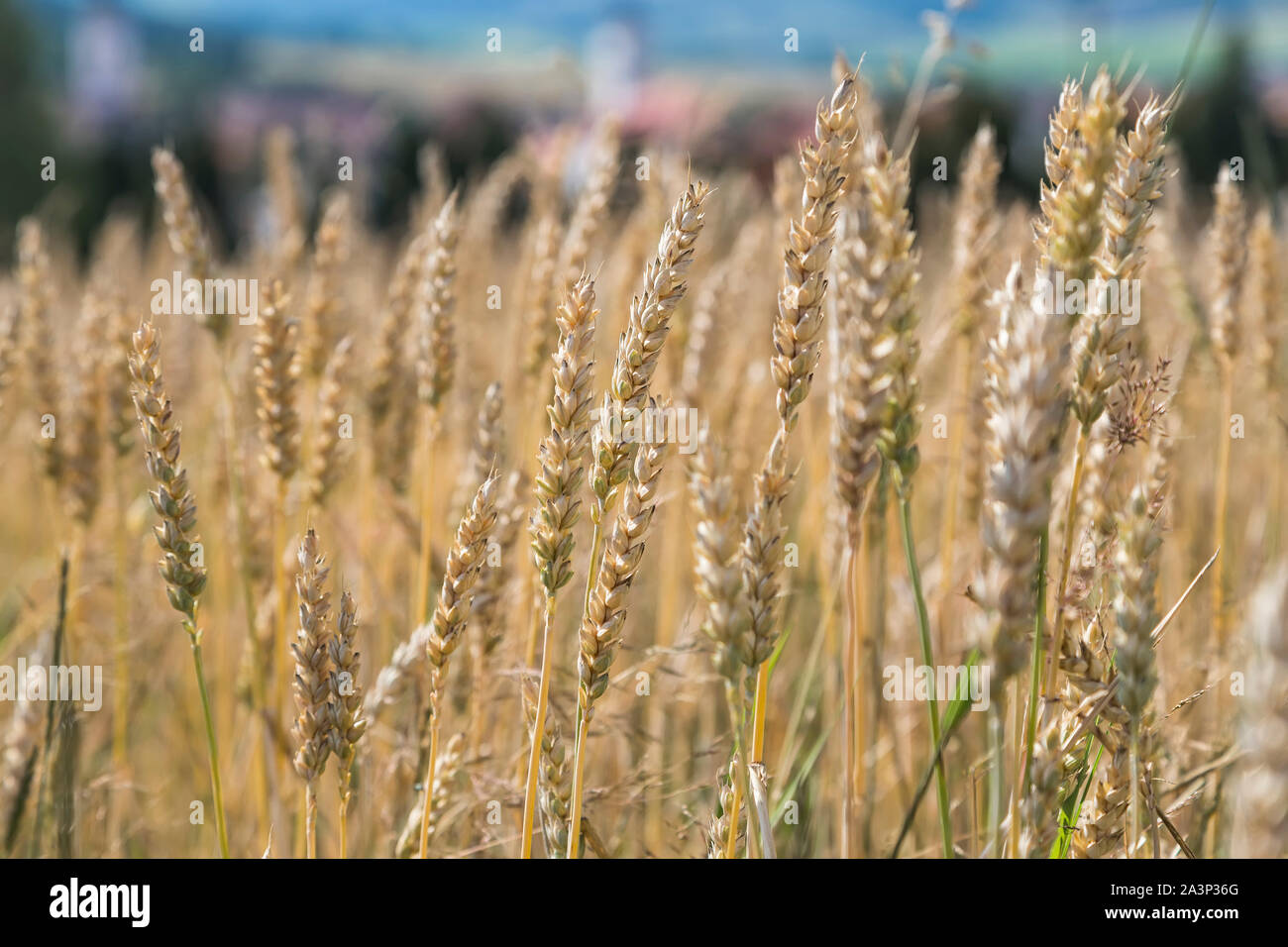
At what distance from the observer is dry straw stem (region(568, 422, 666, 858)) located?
724 millimetres

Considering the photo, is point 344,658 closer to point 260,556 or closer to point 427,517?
point 427,517

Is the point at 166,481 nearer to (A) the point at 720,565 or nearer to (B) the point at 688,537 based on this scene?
(A) the point at 720,565

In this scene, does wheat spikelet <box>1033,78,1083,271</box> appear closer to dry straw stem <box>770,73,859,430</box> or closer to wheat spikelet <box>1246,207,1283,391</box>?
dry straw stem <box>770,73,859,430</box>

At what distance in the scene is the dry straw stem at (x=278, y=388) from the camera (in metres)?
1.14

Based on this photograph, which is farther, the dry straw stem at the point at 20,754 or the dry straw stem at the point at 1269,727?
the dry straw stem at the point at 20,754

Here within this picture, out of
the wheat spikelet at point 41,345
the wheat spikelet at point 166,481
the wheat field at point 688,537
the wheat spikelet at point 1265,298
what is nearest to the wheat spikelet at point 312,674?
the wheat field at point 688,537

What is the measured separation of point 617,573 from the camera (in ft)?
2.38

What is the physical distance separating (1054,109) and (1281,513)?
1.57 m

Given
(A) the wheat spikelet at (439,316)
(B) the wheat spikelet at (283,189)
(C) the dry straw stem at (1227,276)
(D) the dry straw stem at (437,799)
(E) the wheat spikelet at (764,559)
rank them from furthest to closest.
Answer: (B) the wheat spikelet at (283,189)
(C) the dry straw stem at (1227,276)
(A) the wheat spikelet at (439,316)
(D) the dry straw stem at (437,799)
(E) the wheat spikelet at (764,559)

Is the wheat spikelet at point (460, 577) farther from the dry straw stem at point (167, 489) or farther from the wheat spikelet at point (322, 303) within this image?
the wheat spikelet at point (322, 303)

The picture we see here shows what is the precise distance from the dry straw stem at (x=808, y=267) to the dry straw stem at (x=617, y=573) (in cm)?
11

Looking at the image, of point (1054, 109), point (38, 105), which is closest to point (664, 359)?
point (1054, 109)

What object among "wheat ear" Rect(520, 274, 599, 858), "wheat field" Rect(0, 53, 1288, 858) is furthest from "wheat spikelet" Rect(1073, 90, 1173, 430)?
"wheat ear" Rect(520, 274, 599, 858)

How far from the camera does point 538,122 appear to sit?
271cm
